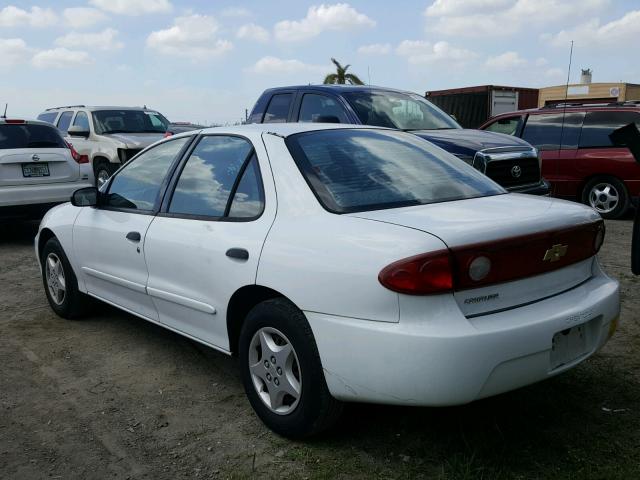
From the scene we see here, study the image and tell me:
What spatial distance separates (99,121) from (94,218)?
27.6ft

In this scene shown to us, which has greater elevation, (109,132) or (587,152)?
(109,132)

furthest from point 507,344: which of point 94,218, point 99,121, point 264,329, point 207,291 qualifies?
point 99,121

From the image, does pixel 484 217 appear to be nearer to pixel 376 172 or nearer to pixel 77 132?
pixel 376 172

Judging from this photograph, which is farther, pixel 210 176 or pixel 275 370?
pixel 210 176

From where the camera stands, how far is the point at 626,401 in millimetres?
3365

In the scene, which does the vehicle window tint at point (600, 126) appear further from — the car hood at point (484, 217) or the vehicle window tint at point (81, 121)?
the vehicle window tint at point (81, 121)

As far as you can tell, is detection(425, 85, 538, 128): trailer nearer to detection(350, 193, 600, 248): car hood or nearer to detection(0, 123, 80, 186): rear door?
detection(0, 123, 80, 186): rear door

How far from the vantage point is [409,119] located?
7.58 meters

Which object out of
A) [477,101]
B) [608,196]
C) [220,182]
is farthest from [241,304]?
[477,101]

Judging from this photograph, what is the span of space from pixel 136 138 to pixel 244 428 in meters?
9.29

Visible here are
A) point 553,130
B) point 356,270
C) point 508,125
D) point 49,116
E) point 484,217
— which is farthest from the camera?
point 49,116

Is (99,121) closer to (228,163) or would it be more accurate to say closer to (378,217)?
(228,163)

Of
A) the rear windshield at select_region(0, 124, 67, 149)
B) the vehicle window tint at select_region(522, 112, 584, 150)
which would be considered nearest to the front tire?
the rear windshield at select_region(0, 124, 67, 149)

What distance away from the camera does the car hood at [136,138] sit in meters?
11.3
